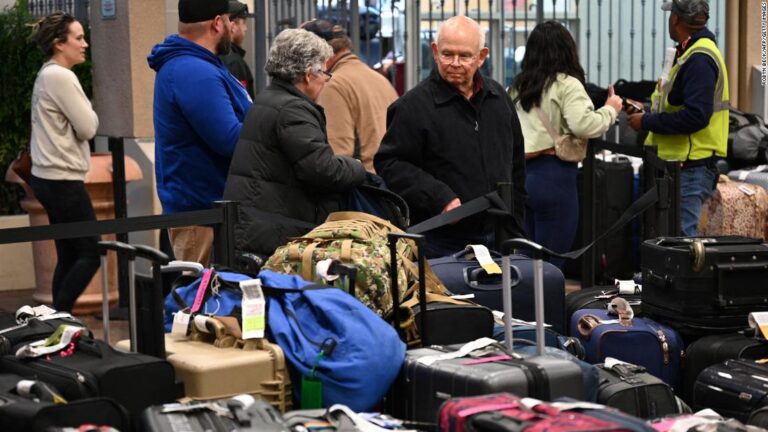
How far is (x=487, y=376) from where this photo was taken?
4.07 m

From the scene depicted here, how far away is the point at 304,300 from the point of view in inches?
176

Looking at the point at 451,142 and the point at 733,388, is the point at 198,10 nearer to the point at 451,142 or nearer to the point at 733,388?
the point at 451,142

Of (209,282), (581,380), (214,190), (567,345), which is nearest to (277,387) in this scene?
(209,282)

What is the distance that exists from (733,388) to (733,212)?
431 cm

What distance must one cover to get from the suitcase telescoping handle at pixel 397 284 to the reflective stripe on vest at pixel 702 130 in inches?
126

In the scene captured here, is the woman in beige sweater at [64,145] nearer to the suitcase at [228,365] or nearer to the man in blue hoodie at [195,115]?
Result: the man in blue hoodie at [195,115]

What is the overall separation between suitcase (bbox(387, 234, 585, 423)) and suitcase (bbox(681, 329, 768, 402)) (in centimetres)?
113

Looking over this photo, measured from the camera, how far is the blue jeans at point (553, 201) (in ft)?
24.0

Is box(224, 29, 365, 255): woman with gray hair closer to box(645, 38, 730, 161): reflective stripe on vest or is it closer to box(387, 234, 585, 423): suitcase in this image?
box(387, 234, 585, 423): suitcase

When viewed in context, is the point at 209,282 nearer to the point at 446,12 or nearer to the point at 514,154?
the point at 514,154

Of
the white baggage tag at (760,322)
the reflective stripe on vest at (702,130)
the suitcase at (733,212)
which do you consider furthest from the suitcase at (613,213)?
→ the white baggage tag at (760,322)

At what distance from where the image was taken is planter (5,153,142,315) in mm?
8609

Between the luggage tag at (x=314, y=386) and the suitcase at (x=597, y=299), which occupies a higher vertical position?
the luggage tag at (x=314, y=386)

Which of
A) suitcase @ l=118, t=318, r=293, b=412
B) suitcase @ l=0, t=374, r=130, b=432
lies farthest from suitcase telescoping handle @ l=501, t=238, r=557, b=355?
suitcase @ l=0, t=374, r=130, b=432
